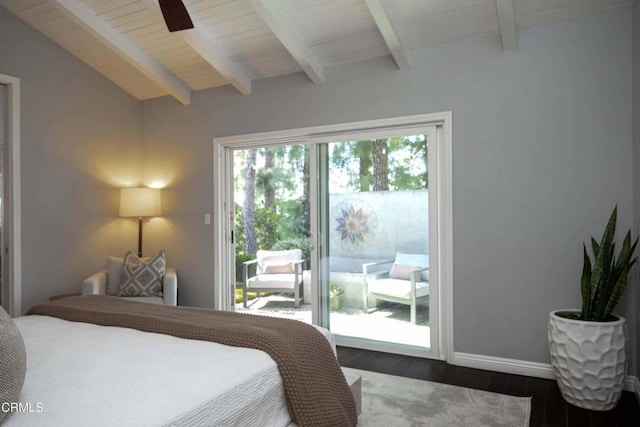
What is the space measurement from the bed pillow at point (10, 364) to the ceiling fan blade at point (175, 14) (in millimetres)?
1411

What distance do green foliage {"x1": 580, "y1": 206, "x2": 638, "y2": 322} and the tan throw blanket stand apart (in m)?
1.54

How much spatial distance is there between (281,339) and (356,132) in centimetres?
223

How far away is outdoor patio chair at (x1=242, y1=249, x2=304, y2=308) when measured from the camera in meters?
5.35

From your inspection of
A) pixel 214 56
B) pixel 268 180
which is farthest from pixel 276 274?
pixel 214 56

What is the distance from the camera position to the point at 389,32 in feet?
9.78

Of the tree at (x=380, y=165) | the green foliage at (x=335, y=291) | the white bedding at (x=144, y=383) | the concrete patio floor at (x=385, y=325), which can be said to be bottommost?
the concrete patio floor at (x=385, y=325)

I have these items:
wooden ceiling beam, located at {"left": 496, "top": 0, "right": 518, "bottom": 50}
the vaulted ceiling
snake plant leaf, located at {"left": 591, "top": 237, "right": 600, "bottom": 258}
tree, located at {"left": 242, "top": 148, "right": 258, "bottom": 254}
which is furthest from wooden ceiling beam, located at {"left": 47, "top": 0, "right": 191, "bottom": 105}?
snake plant leaf, located at {"left": 591, "top": 237, "right": 600, "bottom": 258}

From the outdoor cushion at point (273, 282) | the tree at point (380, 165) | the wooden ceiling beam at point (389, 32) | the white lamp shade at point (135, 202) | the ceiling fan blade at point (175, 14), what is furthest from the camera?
the outdoor cushion at point (273, 282)

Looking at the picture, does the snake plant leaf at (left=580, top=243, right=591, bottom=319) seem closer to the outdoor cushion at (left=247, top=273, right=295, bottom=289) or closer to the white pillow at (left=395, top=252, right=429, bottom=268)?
the white pillow at (left=395, top=252, right=429, bottom=268)

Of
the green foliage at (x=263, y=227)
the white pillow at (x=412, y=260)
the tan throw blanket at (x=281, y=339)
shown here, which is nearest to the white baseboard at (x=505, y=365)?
the white pillow at (x=412, y=260)

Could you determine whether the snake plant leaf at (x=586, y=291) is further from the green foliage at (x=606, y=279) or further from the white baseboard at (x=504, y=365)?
the white baseboard at (x=504, y=365)

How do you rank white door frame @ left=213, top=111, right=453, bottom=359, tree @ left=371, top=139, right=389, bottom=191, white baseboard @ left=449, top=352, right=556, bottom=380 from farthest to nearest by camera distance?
tree @ left=371, top=139, right=389, bottom=191 < white door frame @ left=213, top=111, right=453, bottom=359 < white baseboard @ left=449, top=352, right=556, bottom=380

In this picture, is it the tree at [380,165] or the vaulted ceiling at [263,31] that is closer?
the vaulted ceiling at [263,31]

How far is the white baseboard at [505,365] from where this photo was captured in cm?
288
